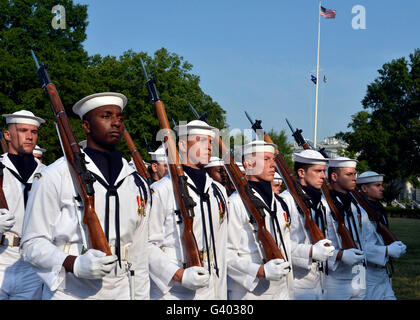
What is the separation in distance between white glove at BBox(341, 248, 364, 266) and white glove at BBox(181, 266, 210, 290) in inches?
127

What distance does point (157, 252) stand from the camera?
5.33 m

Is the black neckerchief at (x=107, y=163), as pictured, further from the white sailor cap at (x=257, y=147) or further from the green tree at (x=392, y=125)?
the green tree at (x=392, y=125)

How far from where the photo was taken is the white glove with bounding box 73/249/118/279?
12.5ft

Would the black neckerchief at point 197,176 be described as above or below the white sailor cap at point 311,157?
below

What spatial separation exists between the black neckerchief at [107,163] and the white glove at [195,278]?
1136mm

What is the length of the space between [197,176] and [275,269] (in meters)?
1.20

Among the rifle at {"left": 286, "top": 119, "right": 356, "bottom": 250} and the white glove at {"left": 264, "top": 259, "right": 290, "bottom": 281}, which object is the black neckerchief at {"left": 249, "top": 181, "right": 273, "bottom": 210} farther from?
the rifle at {"left": 286, "top": 119, "right": 356, "bottom": 250}

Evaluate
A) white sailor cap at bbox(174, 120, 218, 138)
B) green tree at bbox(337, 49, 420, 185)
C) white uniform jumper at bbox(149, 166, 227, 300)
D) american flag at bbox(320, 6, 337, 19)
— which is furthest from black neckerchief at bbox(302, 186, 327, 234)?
green tree at bbox(337, 49, 420, 185)

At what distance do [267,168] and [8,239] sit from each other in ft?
9.78

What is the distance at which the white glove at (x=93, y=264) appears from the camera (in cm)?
382

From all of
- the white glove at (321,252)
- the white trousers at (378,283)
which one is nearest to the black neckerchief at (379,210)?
the white trousers at (378,283)

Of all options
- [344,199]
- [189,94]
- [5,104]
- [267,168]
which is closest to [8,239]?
[267,168]

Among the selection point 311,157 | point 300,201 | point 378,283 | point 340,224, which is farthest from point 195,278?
point 378,283

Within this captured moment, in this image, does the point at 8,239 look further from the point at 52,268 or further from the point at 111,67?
the point at 111,67
